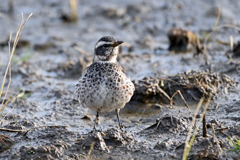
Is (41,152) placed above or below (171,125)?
below

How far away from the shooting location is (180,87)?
6773 millimetres

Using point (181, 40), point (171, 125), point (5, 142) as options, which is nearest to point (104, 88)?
point (171, 125)

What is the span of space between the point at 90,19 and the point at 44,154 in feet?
24.7

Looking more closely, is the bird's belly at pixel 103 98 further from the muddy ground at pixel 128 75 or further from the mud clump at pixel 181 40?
the mud clump at pixel 181 40

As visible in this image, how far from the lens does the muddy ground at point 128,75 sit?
202 inches

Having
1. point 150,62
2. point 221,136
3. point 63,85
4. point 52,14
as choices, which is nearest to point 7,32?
point 52,14

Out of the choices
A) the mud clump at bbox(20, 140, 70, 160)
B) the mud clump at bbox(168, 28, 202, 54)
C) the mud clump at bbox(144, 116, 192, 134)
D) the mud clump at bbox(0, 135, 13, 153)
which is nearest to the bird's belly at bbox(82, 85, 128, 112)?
the mud clump at bbox(144, 116, 192, 134)

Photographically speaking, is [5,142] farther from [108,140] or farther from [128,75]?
[128,75]

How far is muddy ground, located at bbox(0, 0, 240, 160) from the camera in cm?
514

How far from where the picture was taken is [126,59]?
889cm

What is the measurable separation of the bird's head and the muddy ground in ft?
3.81

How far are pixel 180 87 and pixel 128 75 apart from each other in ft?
5.73

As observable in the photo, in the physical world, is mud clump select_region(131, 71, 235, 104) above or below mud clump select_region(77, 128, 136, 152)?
above

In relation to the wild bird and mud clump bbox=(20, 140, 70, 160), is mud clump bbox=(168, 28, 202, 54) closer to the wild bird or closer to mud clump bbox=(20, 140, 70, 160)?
the wild bird
